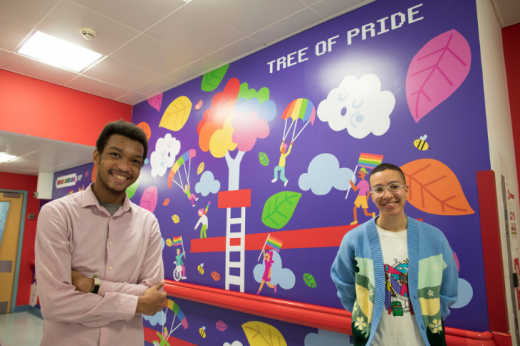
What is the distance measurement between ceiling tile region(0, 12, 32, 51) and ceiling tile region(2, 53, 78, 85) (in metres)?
0.20

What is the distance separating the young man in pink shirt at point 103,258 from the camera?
1.39m

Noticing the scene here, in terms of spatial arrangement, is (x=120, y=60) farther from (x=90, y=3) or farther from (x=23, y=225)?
(x=23, y=225)

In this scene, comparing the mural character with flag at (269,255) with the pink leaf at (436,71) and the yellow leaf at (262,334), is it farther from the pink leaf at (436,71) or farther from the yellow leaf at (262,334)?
the pink leaf at (436,71)

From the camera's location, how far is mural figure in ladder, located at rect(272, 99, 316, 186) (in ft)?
9.04

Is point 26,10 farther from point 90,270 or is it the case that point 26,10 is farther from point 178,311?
point 178,311

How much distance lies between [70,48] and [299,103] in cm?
233

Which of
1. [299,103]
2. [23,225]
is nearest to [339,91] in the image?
[299,103]

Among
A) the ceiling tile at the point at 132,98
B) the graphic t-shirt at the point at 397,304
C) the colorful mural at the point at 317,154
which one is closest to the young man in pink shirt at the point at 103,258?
the graphic t-shirt at the point at 397,304

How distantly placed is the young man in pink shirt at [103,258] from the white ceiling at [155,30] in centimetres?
156

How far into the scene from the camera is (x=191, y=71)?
377 cm

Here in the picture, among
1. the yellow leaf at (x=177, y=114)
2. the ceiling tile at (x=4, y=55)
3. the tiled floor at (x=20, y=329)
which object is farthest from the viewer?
the tiled floor at (x=20, y=329)

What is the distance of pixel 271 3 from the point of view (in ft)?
8.59

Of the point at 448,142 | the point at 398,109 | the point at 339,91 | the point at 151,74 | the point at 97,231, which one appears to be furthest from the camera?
the point at 151,74

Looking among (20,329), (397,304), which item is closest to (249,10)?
(397,304)
